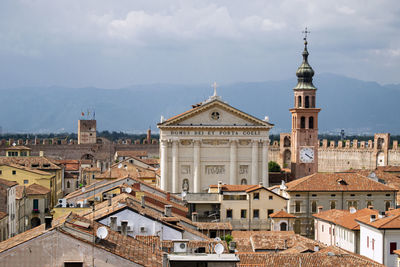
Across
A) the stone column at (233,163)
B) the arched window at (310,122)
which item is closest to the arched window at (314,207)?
the stone column at (233,163)

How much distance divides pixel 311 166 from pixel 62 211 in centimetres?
4599

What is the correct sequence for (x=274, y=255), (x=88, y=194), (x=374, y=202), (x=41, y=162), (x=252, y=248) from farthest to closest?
(x=41, y=162) < (x=374, y=202) < (x=88, y=194) < (x=252, y=248) < (x=274, y=255)

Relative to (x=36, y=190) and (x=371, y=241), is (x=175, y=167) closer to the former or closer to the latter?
(x=36, y=190)

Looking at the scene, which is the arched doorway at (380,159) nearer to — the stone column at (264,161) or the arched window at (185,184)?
the stone column at (264,161)

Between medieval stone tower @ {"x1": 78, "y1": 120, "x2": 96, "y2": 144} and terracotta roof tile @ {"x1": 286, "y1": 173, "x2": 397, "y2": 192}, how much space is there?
12629cm

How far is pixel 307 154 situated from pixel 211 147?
47.4 feet

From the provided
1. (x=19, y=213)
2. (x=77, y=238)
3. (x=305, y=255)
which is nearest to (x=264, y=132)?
(x=19, y=213)

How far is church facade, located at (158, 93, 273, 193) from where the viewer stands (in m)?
71.6

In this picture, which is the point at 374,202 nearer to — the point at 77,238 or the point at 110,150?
the point at 77,238

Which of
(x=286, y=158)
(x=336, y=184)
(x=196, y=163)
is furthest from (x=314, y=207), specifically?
(x=286, y=158)

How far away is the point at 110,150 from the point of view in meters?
156

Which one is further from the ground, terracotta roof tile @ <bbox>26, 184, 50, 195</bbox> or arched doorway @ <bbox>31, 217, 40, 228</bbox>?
terracotta roof tile @ <bbox>26, 184, 50, 195</bbox>

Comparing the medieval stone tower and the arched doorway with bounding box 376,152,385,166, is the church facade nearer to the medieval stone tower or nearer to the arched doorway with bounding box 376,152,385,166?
the arched doorway with bounding box 376,152,385,166

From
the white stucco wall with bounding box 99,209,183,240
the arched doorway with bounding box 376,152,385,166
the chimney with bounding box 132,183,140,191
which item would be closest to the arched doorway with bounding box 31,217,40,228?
the chimney with bounding box 132,183,140,191
